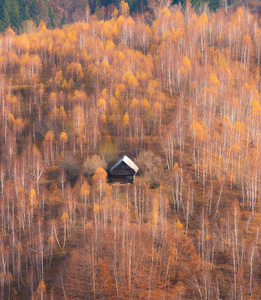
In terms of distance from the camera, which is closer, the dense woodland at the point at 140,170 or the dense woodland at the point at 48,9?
the dense woodland at the point at 140,170

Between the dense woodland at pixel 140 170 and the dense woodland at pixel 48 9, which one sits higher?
the dense woodland at pixel 48 9

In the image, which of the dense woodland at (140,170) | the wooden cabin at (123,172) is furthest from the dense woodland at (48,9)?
the wooden cabin at (123,172)

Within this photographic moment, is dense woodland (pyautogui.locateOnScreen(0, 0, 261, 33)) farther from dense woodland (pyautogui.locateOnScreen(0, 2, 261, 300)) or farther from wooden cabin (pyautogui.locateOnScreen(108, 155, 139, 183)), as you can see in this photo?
wooden cabin (pyautogui.locateOnScreen(108, 155, 139, 183))

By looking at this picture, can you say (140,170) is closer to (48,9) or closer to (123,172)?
(123,172)

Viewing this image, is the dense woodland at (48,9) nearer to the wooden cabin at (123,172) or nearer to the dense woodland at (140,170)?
the dense woodland at (140,170)

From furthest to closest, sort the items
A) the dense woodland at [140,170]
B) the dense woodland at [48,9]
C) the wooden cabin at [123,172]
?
the dense woodland at [48,9] → the wooden cabin at [123,172] → the dense woodland at [140,170]

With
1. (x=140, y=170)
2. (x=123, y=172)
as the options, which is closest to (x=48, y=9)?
(x=140, y=170)

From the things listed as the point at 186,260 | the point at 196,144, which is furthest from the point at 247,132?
the point at 186,260
